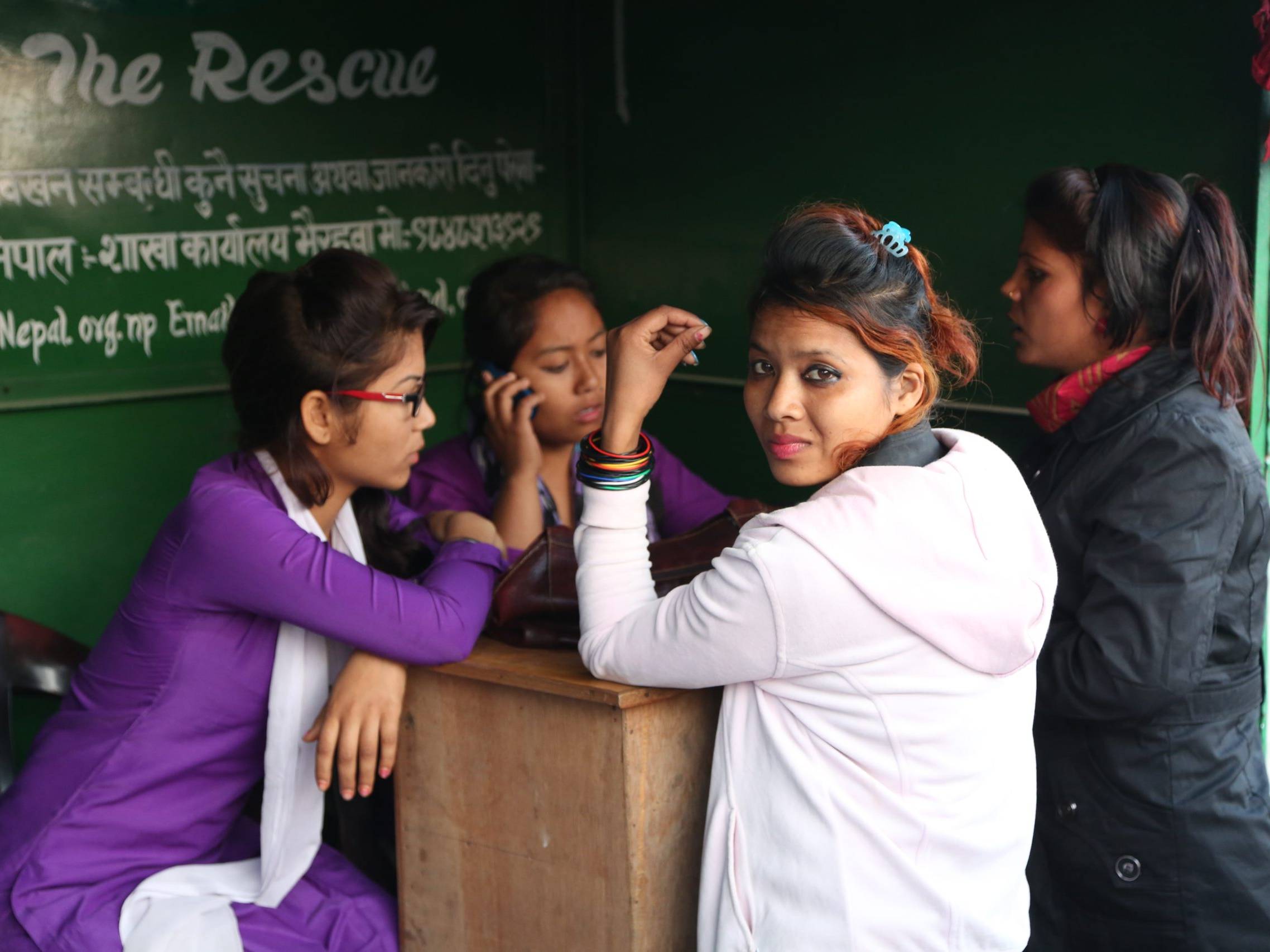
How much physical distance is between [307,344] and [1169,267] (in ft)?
5.20

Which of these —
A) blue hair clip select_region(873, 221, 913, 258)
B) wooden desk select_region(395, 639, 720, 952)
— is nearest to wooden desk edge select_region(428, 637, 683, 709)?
wooden desk select_region(395, 639, 720, 952)

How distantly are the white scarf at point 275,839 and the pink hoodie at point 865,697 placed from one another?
71 cm

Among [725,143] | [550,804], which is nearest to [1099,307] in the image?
[550,804]

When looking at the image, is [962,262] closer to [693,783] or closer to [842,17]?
[842,17]

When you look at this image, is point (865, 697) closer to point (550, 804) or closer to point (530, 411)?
point (550, 804)

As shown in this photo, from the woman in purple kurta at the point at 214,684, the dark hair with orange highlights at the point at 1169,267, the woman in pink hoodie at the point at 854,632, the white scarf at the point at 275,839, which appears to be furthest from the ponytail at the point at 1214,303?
the white scarf at the point at 275,839

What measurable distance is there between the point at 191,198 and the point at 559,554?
5.76 ft

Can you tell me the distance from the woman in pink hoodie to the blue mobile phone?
1.09 meters

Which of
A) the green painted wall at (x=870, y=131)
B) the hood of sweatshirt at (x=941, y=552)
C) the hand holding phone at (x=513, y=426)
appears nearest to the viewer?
the hood of sweatshirt at (x=941, y=552)

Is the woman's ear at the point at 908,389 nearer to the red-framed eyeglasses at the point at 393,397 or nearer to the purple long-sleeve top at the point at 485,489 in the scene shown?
the red-framed eyeglasses at the point at 393,397

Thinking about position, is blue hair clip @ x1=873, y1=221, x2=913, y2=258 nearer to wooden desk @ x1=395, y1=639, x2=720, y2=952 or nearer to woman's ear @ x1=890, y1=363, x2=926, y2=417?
woman's ear @ x1=890, y1=363, x2=926, y2=417

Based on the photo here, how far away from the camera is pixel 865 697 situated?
172 cm

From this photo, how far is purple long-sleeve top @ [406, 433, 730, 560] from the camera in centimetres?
301

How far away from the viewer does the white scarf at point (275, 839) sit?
2.14 meters
